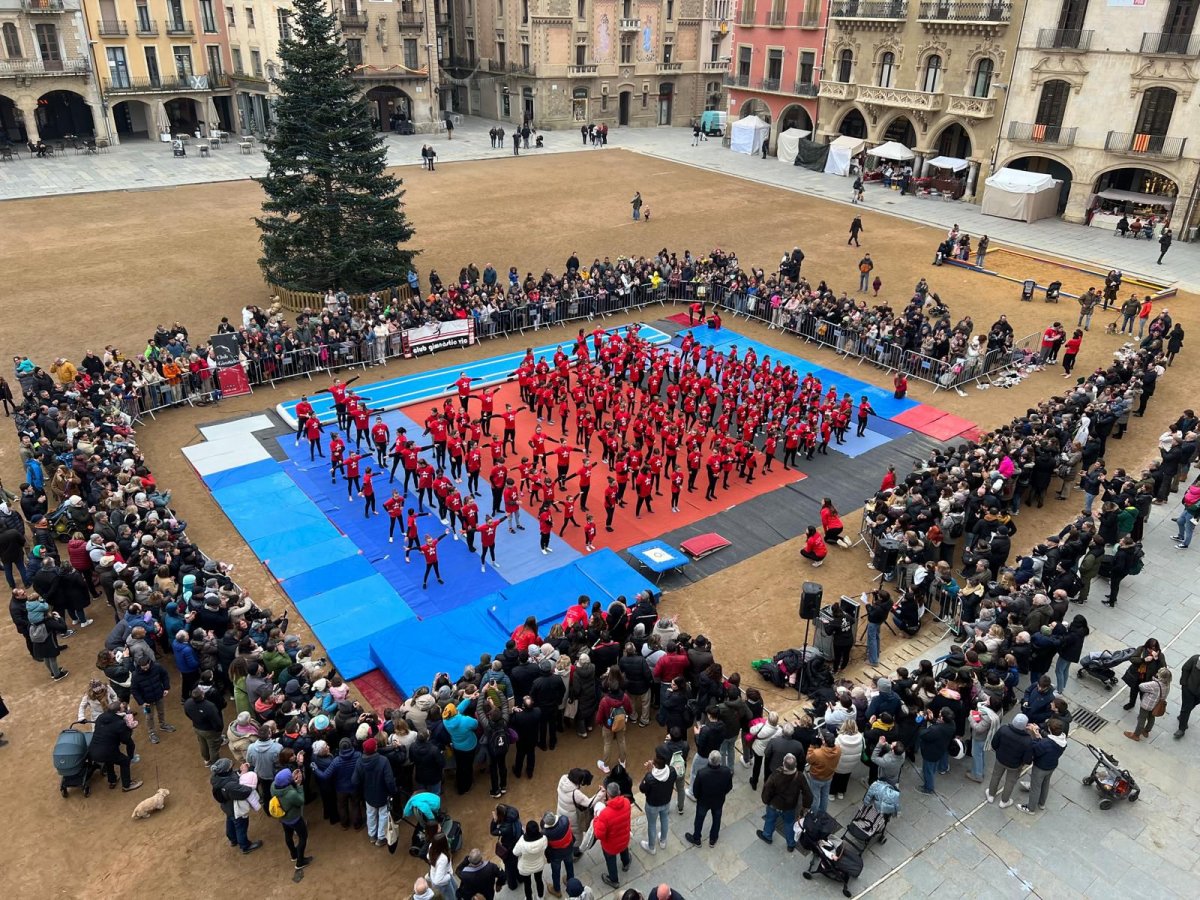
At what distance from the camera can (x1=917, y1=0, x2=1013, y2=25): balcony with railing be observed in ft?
137

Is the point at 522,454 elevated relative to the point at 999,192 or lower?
lower

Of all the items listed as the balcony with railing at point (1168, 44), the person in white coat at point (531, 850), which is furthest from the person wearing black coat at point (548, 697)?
the balcony with railing at point (1168, 44)

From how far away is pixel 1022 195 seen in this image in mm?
42031

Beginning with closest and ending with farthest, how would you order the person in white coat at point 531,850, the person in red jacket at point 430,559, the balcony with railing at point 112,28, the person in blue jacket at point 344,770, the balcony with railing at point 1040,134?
the person in white coat at point 531,850
the person in blue jacket at point 344,770
the person in red jacket at point 430,559
the balcony with railing at point 1040,134
the balcony with railing at point 112,28

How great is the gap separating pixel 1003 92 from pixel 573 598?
39455 mm

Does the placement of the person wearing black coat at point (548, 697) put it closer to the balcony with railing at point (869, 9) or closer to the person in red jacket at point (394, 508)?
the person in red jacket at point (394, 508)

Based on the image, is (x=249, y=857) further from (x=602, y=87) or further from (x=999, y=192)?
(x=602, y=87)

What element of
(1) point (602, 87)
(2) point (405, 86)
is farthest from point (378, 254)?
(1) point (602, 87)

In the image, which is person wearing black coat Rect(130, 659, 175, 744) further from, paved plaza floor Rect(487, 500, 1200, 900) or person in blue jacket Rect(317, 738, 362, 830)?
paved plaza floor Rect(487, 500, 1200, 900)

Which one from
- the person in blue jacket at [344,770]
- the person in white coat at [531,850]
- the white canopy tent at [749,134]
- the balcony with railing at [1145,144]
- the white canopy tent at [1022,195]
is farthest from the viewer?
the white canopy tent at [749,134]

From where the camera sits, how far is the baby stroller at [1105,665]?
13.7m

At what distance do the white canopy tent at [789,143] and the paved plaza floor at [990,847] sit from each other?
48476 millimetres

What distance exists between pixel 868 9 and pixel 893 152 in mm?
7911

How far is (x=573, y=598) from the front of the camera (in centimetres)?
1627
